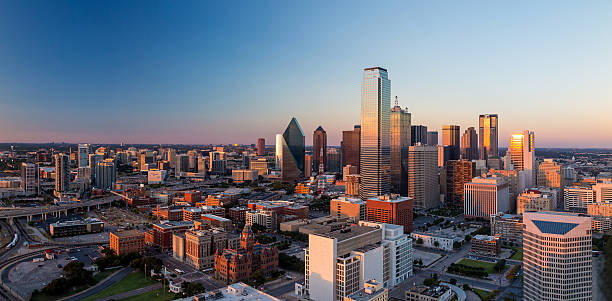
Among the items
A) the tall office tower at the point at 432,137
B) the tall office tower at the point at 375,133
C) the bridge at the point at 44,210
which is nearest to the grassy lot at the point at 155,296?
the bridge at the point at 44,210

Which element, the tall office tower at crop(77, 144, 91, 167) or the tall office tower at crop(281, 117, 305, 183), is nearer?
the tall office tower at crop(77, 144, 91, 167)

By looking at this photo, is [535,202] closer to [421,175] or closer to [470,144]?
[421,175]

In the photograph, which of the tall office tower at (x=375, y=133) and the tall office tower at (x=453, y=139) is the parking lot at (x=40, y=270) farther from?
the tall office tower at (x=453, y=139)

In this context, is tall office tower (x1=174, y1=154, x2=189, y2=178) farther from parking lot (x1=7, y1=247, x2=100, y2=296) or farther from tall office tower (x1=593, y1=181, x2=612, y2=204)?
tall office tower (x1=593, y1=181, x2=612, y2=204)

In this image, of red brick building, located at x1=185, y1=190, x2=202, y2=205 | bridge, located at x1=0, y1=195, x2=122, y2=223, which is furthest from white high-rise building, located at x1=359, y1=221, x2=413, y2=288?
bridge, located at x1=0, y1=195, x2=122, y2=223

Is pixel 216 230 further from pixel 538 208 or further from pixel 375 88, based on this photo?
pixel 538 208

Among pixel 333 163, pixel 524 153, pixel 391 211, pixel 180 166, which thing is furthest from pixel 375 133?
A: pixel 180 166
